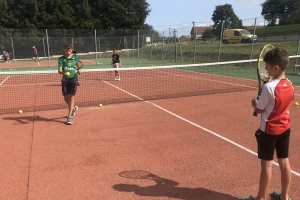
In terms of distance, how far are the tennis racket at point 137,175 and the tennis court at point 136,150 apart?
7cm

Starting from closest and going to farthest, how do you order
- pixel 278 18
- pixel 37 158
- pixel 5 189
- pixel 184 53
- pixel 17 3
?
pixel 5 189 → pixel 37 158 → pixel 278 18 → pixel 184 53 → pixel 17 3

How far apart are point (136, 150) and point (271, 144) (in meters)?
2.46

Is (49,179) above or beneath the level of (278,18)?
beneath

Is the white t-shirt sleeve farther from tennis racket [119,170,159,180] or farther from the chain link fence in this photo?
the chain link fence

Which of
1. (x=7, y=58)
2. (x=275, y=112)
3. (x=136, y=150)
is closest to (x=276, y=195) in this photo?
(x=275, y=112)

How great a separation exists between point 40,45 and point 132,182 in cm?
3121

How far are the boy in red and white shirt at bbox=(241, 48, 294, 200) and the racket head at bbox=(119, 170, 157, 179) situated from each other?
1.47m

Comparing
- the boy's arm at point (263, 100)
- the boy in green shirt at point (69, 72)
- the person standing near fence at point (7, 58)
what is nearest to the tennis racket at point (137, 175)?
the boy's arm at point (263, 100)

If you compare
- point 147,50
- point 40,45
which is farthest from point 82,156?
point 40,45

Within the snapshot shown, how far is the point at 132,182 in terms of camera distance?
3.68m

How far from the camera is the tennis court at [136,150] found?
3523 millimetres

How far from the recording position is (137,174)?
390cm

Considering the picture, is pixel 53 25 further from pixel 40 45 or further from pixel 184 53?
pixel 184 53

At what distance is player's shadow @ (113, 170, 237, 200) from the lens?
3.31 meters
